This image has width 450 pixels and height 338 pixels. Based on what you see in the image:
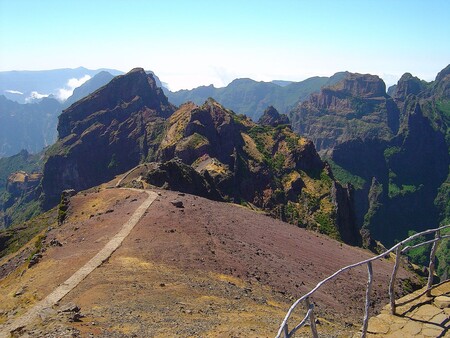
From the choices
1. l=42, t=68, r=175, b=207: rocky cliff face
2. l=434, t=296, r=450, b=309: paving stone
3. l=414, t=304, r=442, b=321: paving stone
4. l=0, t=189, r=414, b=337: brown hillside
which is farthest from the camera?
l=42, t=68, r=175, b=207: rocky cliff face

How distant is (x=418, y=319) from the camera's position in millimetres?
14148

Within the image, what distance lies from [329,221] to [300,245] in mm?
52208

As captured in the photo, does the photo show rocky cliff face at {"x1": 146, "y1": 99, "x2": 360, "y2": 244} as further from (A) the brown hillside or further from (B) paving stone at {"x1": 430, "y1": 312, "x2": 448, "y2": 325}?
(B) paving stone at {"x1": 430, "y1": 312, "x2": 448, "y2": 325}

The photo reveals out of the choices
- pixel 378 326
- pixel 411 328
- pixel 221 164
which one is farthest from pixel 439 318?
pixel 221 164

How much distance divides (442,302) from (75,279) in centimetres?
2152

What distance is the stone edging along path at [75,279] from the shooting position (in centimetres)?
2127

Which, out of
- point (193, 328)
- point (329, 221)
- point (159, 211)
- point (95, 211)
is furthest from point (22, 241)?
point (329, 221)

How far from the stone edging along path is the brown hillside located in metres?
0.57

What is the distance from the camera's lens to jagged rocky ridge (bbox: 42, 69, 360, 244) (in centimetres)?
9488

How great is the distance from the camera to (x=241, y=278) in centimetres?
2961

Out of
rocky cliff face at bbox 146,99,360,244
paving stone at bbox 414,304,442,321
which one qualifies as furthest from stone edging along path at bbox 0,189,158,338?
rocky cliff face at bbox 146,99,360,244

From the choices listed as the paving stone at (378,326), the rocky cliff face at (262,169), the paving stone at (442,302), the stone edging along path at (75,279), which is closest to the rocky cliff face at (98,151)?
the rocky cliff face at (262,169)

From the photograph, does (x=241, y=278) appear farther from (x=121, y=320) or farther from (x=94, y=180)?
(x=94, y=180)

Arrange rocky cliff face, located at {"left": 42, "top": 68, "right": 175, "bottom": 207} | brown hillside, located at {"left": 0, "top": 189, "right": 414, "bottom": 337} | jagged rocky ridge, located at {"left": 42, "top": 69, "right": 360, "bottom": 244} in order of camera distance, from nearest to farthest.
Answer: brown hillside, located at {"left": 0, "top": 189, "right": 414, "bottom": 337} < jagged rocky ridge, located at {"left": 42, "top": 69, "right": 360, "bottom": 244} < rocky cliff face, located at {"left": 42, "top": 68, "right": 175, "bottom": 207}
